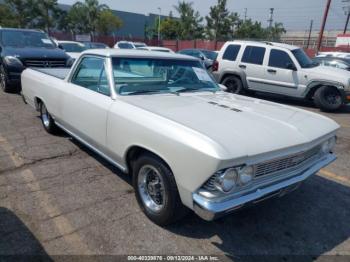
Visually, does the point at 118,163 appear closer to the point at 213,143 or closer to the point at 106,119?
the point at 106,119

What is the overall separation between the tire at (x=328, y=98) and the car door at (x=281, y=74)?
65 centimetres

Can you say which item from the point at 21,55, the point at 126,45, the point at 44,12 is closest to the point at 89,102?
the point at 21,55

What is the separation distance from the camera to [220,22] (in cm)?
4319

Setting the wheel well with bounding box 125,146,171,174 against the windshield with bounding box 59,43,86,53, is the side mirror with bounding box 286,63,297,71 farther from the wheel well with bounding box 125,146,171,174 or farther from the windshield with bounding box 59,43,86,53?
the windshield with bounding box 59,43,86,53

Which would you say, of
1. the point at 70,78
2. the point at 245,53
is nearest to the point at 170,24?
the point at 245,53

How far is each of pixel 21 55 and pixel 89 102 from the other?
605cm

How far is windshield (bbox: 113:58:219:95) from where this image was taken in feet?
12.4

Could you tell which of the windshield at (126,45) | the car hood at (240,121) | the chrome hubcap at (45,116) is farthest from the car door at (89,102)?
the windshield at (126,45)

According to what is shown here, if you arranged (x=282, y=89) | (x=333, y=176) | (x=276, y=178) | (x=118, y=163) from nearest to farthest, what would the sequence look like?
(x=276, y=178) → (x=118, y=163) → (x=333, y=176) → (x=282, y=89)

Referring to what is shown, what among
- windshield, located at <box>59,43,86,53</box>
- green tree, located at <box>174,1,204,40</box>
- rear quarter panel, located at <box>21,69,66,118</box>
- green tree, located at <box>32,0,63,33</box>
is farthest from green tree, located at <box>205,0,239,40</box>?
rear quarter panel, located at <box>21,69,66,118</box>

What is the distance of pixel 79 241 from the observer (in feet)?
9.38

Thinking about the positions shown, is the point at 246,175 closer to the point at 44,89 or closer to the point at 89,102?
the point at 89,102

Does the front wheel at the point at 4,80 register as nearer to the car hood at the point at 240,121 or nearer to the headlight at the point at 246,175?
the car hood at the point at 240,121

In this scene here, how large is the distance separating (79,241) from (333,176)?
11.7 feet
